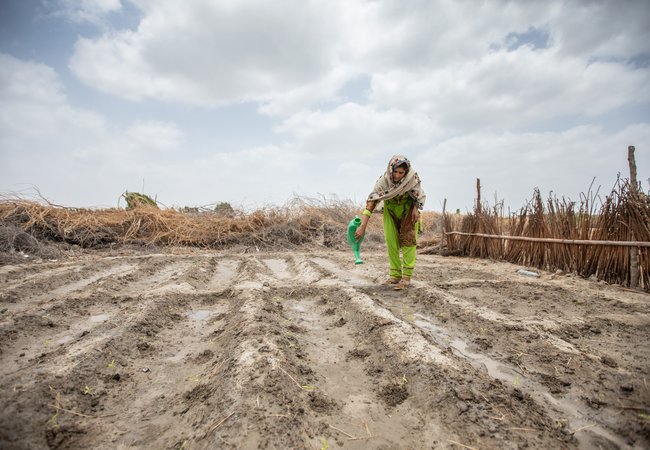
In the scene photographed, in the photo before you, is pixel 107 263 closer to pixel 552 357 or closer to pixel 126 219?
pixel 126 219

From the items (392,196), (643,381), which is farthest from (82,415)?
(392,196)

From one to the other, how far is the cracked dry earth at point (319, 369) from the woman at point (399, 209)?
21.2 inches

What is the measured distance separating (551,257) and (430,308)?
3.27 m

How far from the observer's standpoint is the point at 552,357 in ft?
7.46

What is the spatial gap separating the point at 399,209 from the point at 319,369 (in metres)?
2.59

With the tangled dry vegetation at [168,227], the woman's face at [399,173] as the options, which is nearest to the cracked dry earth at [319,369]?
the woman's face at [399,173]

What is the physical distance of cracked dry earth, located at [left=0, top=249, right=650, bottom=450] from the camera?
154 centimetres

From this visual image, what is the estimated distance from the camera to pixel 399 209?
14.1ft

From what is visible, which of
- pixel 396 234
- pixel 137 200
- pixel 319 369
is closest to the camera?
pixel 319 369

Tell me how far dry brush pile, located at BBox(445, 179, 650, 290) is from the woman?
261 centimetres

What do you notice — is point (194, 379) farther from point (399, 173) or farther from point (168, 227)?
point (168, 227)

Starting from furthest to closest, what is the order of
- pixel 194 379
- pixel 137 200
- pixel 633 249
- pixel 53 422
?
pixel 137 200 < pixel 633 249 < pixel 194 379 < pixel 53 422

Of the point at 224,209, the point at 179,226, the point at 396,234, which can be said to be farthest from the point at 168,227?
the point at 396,234

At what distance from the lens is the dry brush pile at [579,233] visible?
13.9 feet
